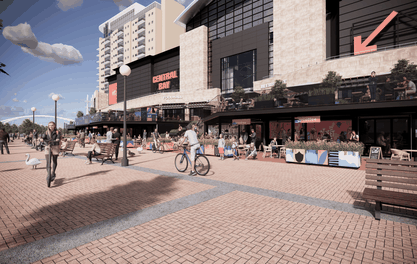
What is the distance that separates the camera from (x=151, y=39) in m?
74.4

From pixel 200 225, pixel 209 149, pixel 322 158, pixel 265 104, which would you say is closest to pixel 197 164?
pixel 200 225

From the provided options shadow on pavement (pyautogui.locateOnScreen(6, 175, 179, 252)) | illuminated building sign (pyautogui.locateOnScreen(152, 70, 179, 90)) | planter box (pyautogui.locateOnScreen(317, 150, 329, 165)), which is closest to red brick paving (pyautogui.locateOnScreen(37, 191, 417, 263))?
shadow on pavement (pyautogui.locateOnScreen(6, 175, 179, 252))

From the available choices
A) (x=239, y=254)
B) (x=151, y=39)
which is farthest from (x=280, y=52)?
(x=151, y=39)

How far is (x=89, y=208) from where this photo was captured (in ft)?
15.0

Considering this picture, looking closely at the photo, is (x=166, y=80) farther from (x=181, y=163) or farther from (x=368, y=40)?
(x=181, y=163)

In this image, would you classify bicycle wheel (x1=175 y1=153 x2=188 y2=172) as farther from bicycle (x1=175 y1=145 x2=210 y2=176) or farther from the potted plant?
the potted plant

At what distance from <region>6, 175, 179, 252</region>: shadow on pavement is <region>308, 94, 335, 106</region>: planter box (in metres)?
12.0

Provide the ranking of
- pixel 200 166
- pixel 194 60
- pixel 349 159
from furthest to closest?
1. pixel 194 60
2. pixel 349 159
3. pixel 200 166

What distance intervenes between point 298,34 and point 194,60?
68.0ft

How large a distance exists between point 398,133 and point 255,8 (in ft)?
106

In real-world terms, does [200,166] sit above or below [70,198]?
above

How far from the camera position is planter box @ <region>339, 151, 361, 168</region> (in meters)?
9.70

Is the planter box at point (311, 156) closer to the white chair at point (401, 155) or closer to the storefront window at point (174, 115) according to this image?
the white chair at point (401, 155)

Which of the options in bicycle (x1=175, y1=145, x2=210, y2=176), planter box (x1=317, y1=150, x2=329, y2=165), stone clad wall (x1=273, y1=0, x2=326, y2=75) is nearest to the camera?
bicycle (x1=175, y1=145, x2=210, y2=176)
